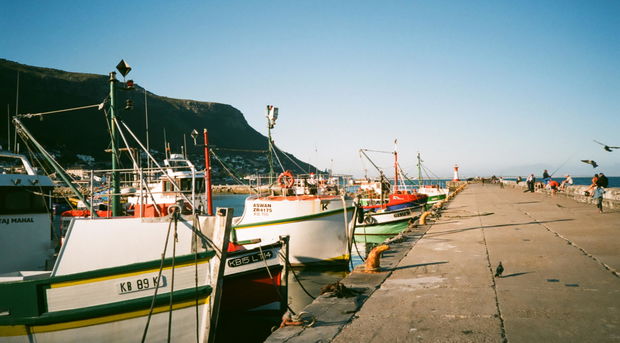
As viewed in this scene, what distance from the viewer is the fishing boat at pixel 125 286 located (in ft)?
19.4

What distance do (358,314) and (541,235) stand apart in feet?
29.7

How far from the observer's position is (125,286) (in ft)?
20.0

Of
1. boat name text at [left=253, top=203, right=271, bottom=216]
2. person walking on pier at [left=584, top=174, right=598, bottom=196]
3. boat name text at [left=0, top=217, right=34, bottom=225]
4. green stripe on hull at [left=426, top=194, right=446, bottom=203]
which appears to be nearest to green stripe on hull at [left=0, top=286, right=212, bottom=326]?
boat name text at [left=0, top=217, right=34, bottom=225]

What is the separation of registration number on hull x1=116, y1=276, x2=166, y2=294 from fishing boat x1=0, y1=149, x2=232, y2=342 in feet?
0.05

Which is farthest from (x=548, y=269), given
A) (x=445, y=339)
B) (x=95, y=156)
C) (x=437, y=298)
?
(x=95, y=156)

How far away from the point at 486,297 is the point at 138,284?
5555mm

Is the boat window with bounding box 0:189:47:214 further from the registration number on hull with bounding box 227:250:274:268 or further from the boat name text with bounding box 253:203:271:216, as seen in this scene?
the boat name text with bounding box 253:203:271:216

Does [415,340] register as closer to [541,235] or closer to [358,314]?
[358,314]

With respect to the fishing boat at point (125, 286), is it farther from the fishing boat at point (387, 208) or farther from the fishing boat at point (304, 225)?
the fishing boat at point (387, 208)

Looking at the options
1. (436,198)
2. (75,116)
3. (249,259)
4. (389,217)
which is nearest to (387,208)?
(389,217)

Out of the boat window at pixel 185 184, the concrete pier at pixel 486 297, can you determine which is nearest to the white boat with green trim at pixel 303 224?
the boat window at pixel 185 184

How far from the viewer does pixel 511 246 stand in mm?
10180

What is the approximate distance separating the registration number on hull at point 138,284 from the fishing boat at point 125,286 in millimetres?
15

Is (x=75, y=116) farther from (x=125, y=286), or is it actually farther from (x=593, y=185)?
(x=125, y=286)
